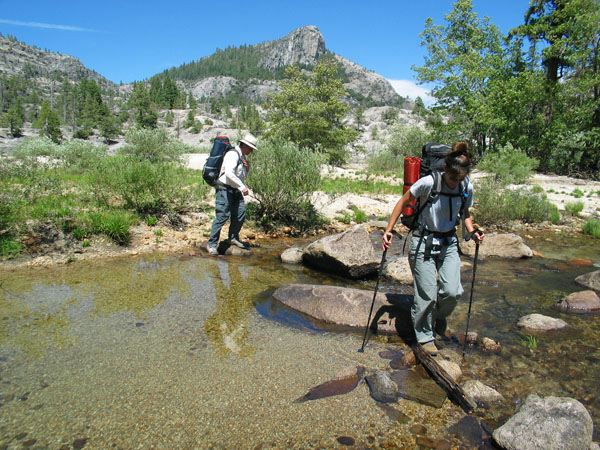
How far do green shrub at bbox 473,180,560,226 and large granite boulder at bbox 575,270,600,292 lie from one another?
19.7 feet

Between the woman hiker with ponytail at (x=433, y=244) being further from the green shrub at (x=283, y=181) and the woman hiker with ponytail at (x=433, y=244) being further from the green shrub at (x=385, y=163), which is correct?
the green shrub at (x=385, y=163)

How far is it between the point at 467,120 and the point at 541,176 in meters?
7.08

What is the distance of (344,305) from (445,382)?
2036mm

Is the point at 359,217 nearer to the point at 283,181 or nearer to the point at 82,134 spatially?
the point at 283,181

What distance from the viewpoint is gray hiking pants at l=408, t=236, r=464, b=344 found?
4426 millimetres

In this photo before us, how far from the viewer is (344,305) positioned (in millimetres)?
5688

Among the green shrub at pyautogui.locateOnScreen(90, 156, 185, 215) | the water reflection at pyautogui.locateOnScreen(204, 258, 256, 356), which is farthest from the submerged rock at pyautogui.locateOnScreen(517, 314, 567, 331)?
the green shrub at pyautogui.locateOnScreen(90, 156, 185, 215)

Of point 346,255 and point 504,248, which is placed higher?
point 346,255

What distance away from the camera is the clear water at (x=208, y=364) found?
321 cm

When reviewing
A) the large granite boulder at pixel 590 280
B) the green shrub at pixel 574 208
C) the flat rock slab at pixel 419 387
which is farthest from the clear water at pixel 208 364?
the green shrub at pixel 574 208

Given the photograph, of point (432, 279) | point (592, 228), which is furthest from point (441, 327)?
point (592, 228)

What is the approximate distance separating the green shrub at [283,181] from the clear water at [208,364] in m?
4.28

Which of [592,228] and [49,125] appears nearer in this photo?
[592,228]

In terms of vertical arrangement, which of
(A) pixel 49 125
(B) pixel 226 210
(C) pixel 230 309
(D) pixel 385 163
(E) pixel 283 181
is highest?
(A) pixel 49 125
